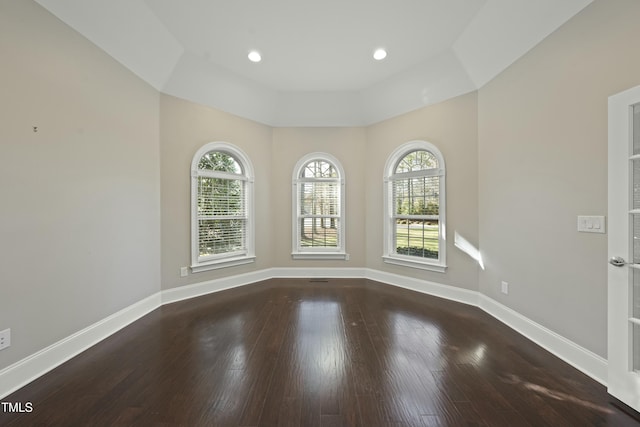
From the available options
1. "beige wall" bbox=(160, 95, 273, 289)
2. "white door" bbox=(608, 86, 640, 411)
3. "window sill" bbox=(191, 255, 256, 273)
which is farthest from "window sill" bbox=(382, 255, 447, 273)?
"beige wall" bbox=(160, 95, 273, 289)

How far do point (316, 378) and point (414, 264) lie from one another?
2512 millimetres

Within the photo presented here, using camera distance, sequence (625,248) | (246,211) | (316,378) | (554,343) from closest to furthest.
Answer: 1. (625,248)
2. (316,378)
3. (554,343)
4. (246,211)

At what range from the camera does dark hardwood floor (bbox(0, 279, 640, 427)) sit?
4.83ft

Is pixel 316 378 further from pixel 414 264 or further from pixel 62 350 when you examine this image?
pixel 414 264

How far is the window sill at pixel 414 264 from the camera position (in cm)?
350

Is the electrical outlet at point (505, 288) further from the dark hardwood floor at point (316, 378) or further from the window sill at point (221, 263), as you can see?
the window sill at point (221, 263)

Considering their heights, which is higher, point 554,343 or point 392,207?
point 392,207

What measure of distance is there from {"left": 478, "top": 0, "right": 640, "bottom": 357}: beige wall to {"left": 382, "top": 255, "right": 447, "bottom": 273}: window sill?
0.67 meters

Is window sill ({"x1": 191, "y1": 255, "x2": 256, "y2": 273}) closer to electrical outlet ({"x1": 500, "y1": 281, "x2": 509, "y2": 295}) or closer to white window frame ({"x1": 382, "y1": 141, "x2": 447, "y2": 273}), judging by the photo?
white window frame ({"x1": 382, "y1": 141, "x2": 447, "y2": 273})

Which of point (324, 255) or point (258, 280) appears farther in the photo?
point (324, 255)

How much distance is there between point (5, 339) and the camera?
1.68 meters

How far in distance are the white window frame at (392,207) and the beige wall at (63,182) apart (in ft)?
11.3

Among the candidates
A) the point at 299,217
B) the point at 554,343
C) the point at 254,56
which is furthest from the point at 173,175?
the point at 554,343

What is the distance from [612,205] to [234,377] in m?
2.90
